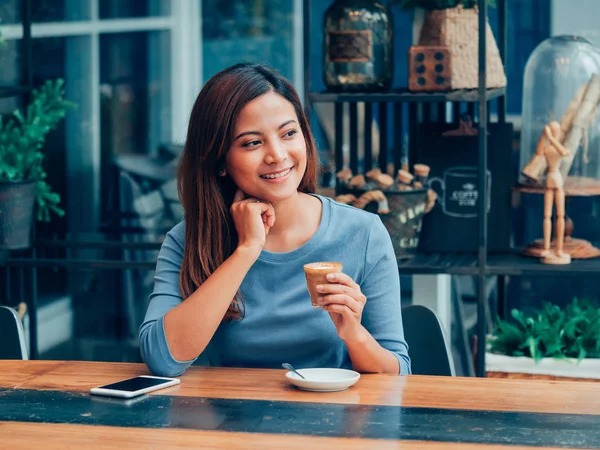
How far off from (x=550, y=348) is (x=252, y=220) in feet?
4.54

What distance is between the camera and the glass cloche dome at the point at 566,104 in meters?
3.10

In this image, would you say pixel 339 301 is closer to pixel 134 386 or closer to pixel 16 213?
pixel 134 386

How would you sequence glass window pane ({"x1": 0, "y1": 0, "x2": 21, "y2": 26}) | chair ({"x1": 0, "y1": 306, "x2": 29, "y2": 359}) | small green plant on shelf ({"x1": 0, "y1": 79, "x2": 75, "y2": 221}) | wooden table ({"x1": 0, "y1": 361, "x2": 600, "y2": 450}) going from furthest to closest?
glass window pane ({"x1": 0, "y1": 0, "x2": 21, "y2": 26}), small green plant on shelf ({"x1": 0, "y1": 79, "x2": 75, "y2": 221}), chair ({"x1": 0, "y1": 306, "x2": 29, "y2": 359}), wooden table ({"x1": 0, "y1": 361, "x2": 600, "y2": 450})

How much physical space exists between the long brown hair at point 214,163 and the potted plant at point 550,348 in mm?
1180

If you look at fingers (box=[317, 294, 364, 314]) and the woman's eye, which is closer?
fingers (box=[317, 294, 364, 314])

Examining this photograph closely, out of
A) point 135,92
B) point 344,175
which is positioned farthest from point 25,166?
point 344,175

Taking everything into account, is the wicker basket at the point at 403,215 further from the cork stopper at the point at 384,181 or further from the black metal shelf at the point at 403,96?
the black metal shelf at the point at 403,96

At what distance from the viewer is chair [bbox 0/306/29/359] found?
7.65ft

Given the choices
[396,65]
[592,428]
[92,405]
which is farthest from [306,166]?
[396,65]

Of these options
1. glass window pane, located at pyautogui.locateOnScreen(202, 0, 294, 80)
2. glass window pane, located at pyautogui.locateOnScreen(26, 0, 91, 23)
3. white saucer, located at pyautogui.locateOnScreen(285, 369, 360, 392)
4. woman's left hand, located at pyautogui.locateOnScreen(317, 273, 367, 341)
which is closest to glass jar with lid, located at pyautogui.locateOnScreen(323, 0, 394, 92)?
glass window pane, located at pyautogui.locateOnScreen(202, 0, 294, 80)

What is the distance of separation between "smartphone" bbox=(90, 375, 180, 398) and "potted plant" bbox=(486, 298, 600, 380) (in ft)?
4.91

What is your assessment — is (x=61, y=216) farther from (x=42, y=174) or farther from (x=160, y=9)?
(x=160, y=9)

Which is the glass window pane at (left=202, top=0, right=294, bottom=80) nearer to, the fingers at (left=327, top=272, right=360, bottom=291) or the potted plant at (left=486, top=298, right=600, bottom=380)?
the potted plant at (left=486, top=298, right=600, bottom=380)

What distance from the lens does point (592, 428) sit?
156 centimetres
